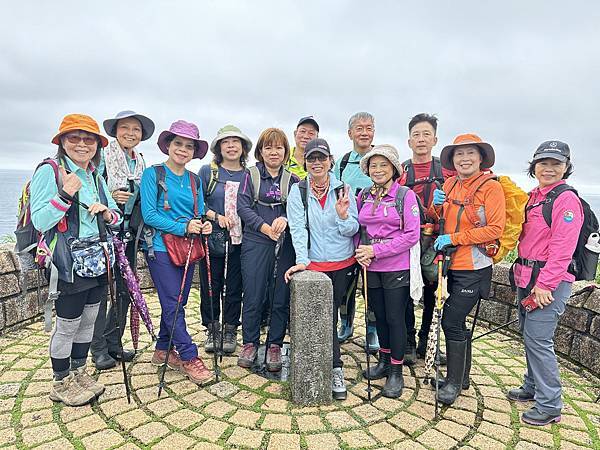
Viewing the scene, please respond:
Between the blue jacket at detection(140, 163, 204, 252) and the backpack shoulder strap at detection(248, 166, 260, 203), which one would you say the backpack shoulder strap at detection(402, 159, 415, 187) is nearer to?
the backpack shoulder strap at detection(248, 166, 260, 203)

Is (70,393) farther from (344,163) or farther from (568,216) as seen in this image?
(568,216)

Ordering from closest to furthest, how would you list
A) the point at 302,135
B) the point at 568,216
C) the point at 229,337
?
1. the point at 568,216
2. the point at 229,337
3. the point at 302,135

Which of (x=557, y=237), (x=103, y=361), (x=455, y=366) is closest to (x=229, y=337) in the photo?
(x=103, y=361)

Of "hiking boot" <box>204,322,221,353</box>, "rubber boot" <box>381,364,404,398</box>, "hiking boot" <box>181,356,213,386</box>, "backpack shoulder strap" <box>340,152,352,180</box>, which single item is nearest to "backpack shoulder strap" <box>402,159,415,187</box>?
"backpack shoulder strap" <box>340,152,352,180</box>

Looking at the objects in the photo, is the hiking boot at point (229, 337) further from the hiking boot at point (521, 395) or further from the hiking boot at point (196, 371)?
the hiking boot at point (521, 395)

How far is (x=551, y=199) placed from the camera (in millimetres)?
3980

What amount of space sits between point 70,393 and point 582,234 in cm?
527

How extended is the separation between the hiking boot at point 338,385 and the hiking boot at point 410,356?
1161 millimetres

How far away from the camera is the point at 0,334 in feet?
18.8

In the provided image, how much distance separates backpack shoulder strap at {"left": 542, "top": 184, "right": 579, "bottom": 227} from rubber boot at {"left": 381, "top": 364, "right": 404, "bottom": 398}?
2.13 m

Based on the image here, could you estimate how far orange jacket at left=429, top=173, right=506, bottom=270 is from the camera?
13.2 ft

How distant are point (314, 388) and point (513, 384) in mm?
2433

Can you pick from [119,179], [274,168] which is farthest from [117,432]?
[274,168]

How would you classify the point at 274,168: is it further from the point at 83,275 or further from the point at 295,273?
the point at 83,275
